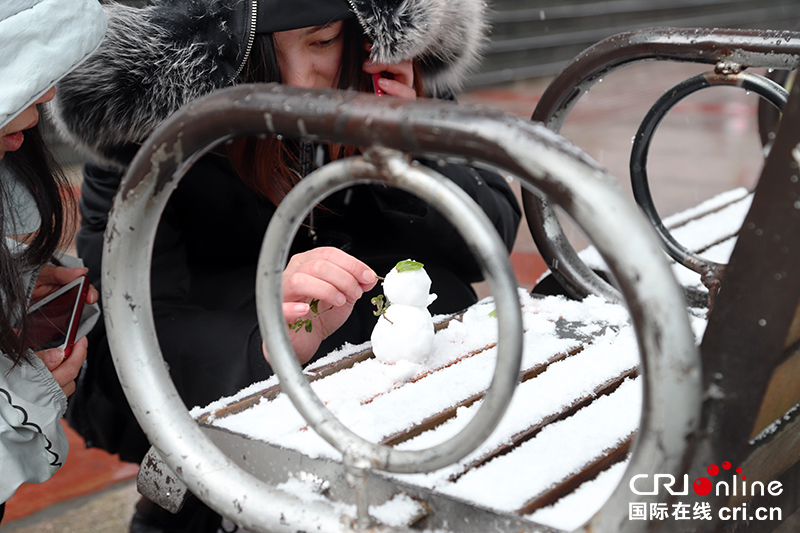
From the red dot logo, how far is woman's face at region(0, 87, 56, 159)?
1015 mm

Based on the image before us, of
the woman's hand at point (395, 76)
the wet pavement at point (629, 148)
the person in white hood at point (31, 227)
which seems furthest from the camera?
the wet pavement at point (629, 148)

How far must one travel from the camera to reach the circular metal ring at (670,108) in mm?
1267

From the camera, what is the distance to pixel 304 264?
3.98ft

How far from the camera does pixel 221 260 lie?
173 cm

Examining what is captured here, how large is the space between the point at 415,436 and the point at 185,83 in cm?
81

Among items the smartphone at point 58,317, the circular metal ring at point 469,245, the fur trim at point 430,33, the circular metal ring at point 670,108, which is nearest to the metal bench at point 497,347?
the circular metal ring at point 469,245

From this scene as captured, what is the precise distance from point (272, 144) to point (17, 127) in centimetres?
47

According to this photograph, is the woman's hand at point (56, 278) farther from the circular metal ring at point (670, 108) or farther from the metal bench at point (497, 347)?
the circular metal ring at point (670, 108)

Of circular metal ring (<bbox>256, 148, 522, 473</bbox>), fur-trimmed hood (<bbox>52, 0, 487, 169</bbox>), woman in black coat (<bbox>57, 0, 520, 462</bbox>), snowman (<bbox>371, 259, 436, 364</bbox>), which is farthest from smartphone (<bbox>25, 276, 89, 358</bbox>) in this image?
circular metal ring (<bbox>256, 148, 522, 473</bbox>)

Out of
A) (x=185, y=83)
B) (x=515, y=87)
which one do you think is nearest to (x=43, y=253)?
(x=185, y=83)

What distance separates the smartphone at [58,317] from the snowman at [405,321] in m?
0.54

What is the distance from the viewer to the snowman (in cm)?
113

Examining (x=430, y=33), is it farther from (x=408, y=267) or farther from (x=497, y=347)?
(x=497, y=347)

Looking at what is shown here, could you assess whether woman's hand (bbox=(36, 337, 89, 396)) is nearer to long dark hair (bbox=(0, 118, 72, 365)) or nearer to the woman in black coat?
long dark hair (bbox=(0, 118, 72, 365))
